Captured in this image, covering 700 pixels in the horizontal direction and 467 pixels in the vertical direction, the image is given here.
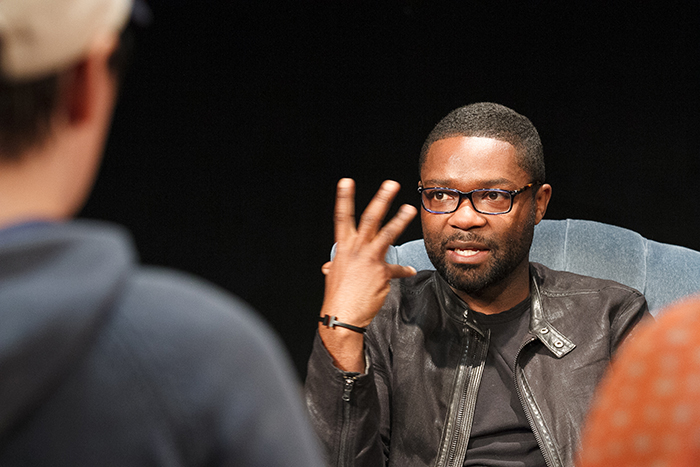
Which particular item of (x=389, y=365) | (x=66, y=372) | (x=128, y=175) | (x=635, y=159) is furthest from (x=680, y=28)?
(x=66, y=372)

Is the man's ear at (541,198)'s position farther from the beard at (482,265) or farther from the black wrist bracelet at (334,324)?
the black wrist bracelet at (334,324)

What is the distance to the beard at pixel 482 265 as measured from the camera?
169cm

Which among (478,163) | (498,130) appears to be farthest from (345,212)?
(498,130)

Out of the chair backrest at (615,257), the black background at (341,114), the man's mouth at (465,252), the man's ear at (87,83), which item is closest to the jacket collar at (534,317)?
the man's mouth at (465,252)

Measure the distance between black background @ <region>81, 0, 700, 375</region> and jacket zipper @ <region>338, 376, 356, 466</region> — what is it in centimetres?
153

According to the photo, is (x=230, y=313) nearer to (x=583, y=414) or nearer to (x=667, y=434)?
(x=667, y=434)

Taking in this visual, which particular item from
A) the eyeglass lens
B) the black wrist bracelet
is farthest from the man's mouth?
the black wrist bracelet

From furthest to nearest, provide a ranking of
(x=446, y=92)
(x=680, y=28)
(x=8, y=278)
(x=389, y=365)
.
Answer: (x=446, y=92)
(x=680, y=28)
(x=389, y=365)
(x=8, y=278)

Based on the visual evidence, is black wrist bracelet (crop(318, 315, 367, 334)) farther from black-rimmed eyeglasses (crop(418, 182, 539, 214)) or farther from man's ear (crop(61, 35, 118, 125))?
man's ear (crop(61, 35, 118, 125))

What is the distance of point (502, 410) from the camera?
159 cm

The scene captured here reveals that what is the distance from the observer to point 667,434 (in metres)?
0.42

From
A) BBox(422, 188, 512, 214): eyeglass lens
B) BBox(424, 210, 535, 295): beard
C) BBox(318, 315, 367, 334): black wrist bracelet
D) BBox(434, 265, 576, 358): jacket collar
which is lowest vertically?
BBox(434, 265, 576, 358): jacket collar

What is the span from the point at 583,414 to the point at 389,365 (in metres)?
0.48

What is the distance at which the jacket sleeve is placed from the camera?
54.2 inches
